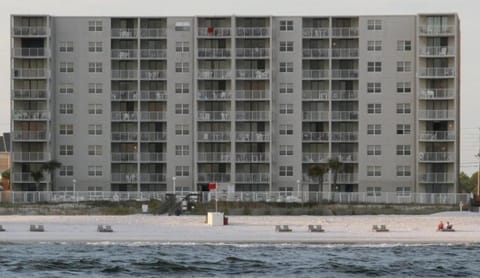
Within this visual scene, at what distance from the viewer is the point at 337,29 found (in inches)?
6412

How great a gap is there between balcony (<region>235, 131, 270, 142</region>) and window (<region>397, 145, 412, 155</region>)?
57.2ft

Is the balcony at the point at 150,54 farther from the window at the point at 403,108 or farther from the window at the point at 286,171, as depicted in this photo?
the window at the point at 403,108

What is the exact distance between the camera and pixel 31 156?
163250 mm

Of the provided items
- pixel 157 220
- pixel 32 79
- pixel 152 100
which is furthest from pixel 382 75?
pixel 157 220

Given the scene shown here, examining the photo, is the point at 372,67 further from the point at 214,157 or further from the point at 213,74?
the point at 214,157

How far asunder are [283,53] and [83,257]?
94272 mm

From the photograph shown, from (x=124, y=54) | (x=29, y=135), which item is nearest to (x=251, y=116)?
(x=124, y=54)

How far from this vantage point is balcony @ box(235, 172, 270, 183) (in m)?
162

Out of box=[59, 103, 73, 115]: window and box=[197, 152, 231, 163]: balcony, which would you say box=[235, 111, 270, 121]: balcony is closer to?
box=[197, 152, 231, 163]: balcony

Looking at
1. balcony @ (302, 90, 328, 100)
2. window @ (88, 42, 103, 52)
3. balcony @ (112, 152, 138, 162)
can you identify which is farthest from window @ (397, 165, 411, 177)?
window @ (88, 42, 103, 52)

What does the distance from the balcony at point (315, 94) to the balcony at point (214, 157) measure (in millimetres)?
12825

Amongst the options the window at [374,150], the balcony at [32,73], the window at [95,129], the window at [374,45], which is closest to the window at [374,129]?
the window at [374,150]

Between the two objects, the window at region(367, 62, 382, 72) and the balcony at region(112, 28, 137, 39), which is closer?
the window at region(367, 62, 382, 72)

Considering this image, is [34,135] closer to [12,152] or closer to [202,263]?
[12,152]
